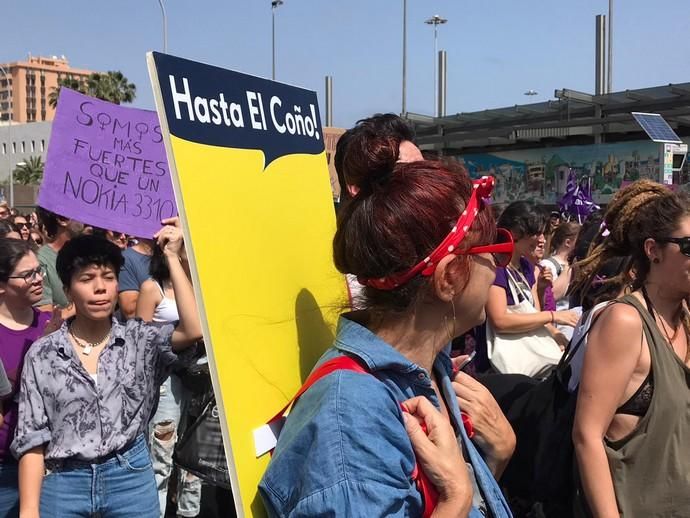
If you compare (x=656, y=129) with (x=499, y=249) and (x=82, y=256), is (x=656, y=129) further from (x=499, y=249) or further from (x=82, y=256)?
(x=499, y=249)

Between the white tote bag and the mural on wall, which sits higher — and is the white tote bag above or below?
below

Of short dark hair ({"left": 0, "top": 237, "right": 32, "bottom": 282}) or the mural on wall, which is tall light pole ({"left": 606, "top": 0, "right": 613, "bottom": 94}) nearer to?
the mural on wall

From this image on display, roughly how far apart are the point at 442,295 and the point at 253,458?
0.49m

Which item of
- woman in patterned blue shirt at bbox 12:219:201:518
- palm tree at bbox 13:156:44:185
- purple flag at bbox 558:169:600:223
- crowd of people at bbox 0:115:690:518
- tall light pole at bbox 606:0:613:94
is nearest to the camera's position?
crowd of people at bbox 0:115:690:518

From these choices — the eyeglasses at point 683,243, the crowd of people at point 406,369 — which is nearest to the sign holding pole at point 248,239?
the crowd of people at point 406,369

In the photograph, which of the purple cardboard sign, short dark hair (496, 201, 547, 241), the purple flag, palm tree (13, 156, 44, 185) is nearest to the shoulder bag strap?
short dark hair (496, 201, 547, 241)

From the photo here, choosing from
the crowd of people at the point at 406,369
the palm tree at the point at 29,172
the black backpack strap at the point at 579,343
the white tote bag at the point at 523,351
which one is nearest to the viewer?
the crowd of people at the point at 406,369

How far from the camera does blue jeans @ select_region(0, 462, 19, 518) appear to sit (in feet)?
9.59

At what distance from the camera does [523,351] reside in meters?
4.14

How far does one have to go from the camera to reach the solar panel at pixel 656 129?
307 inches

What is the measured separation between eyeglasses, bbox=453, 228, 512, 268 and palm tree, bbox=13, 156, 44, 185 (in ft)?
228

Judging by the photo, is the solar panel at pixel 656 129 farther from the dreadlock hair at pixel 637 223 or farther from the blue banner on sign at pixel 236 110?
the blue banner on sign at pixel 236 110

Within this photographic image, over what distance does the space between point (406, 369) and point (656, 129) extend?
7760 millimetres

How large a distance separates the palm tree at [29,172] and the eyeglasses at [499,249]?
6945 centimetres
